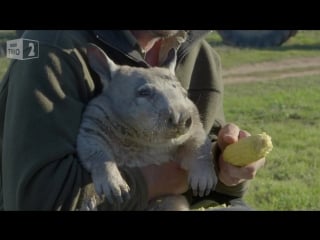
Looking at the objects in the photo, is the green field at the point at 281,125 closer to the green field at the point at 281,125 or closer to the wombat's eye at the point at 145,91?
the green field at the point at 281,125

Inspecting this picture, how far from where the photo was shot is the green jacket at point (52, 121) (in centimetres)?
207

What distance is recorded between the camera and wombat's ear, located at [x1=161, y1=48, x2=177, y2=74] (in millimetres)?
2201

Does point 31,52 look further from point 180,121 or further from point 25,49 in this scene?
point 180,121

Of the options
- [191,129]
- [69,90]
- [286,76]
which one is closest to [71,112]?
[69,90]

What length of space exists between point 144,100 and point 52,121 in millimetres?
271

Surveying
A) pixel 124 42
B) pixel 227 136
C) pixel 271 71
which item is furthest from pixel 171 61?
pixel 271 71

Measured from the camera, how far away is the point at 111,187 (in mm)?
2012

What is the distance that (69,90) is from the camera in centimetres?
212

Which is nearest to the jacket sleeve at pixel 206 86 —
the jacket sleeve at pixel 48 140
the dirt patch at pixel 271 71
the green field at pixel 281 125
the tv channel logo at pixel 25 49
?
the jacket sleeve at pixel 48 140

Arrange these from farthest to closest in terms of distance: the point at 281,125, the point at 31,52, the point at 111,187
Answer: the point at 281,125, the point at 31,52, the point at 111,187

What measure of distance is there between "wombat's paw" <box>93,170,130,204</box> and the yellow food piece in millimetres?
337

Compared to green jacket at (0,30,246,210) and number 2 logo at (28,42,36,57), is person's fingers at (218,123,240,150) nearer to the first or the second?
green jacket at (0,30,246,210)

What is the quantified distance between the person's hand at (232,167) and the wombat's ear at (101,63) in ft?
1.29
